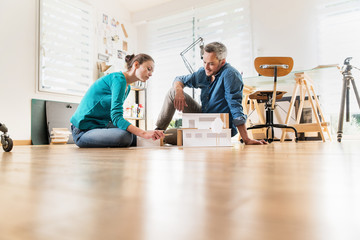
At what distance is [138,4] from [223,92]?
11.8 ft

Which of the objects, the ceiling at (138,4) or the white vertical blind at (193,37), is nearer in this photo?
the white vertical blind at (193,37)

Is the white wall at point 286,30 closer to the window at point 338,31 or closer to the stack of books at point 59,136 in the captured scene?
the window at point 338,31

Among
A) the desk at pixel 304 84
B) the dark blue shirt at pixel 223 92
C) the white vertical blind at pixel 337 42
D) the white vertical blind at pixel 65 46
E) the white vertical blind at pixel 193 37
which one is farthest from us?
the white vertical blind at pixel 193 37

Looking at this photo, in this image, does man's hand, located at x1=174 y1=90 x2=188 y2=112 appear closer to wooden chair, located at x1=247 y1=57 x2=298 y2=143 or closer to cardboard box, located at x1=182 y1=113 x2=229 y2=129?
cardboard box, located at x1=182 y1=113 x2=229 y2=129

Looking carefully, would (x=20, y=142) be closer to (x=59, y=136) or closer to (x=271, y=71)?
(x=59, y=136)

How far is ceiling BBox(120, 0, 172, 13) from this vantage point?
15.1 feet

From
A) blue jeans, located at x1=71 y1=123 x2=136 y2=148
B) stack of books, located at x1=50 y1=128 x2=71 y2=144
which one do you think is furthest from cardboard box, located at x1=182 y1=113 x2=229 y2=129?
stack of books, located at x1=50 y1=128 x2=71 y2=144

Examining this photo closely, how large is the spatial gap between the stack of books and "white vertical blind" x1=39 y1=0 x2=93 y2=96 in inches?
22.8

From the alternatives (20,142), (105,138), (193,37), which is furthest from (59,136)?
(193,37)

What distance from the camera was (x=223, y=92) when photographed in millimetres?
1728

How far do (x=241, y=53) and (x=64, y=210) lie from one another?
4059 millimetres

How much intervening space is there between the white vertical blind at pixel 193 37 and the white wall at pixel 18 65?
184 cm

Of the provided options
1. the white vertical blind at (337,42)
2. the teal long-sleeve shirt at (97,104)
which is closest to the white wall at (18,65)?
the teal long-sleeve shirt at (97,104)

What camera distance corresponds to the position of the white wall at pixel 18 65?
9.86 feet
